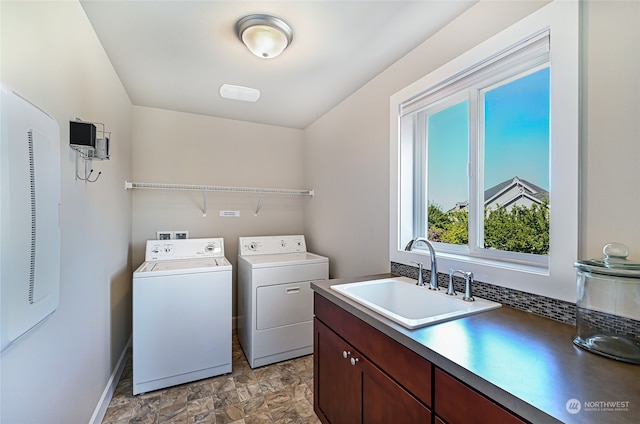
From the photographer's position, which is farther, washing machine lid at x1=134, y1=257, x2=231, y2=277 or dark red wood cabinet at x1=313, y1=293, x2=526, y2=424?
washing machine lid at x1=134, y1=257, x2=231, y2=277

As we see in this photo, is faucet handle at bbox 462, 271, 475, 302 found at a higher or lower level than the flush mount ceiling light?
lower

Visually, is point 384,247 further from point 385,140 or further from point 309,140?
point 309,140

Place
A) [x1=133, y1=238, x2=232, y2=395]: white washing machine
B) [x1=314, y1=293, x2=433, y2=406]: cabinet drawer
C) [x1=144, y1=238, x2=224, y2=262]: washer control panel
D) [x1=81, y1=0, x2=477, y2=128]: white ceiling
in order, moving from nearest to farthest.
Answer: [x1=314, y1=293, x2=433, y2=406]: cabinet drawer
[x1=81, y1=0, x2=477, y2=128]: white ceiling
[x1=133, y1=238, x2=232, y2=395]: white washing machine
[x1=144, y1=238, x2=224, y2=262]: washer control panel

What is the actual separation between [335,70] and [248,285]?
6.22 feet

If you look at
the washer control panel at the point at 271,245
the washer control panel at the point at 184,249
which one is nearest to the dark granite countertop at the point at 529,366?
the washer control panel at the point at 271,245

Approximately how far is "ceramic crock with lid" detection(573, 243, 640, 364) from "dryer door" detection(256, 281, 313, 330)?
1.97m

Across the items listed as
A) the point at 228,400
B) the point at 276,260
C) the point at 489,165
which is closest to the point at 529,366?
the point at 489,165

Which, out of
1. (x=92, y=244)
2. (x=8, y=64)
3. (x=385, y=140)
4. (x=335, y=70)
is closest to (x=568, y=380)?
(x=385, y=140)

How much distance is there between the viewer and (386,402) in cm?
109

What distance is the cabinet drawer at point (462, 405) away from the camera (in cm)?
69

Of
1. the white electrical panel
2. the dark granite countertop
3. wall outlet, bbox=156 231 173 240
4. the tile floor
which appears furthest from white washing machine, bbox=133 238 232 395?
the dark granite countertop

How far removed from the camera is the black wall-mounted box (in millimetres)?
1327

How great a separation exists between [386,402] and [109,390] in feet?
6.51

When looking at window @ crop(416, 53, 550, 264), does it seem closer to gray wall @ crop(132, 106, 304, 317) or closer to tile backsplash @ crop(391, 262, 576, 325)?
tile backsplash @ crop(391, 262, 576, 325)
